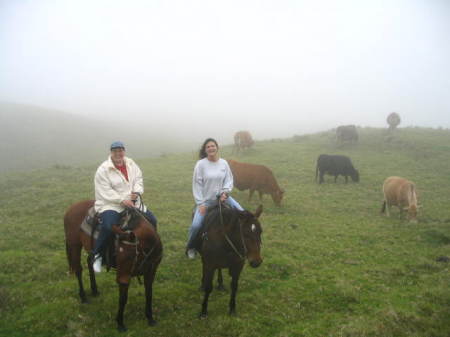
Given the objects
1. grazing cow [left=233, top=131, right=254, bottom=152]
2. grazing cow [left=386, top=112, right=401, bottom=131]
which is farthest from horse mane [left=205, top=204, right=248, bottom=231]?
grazing cow [left=386, top=112, right=401, bottom=131]

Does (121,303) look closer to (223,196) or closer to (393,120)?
(223,196)

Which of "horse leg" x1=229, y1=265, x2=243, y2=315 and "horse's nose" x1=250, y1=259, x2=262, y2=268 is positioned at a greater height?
"horse's nose" x1=250, y1=259, x2=262, y2=268

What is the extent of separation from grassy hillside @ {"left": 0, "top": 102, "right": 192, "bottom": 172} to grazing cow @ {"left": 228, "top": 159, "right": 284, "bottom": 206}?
1139 inches

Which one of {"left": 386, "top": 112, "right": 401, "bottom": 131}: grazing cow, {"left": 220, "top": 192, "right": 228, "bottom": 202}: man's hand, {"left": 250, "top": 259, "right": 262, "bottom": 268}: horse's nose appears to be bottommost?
{"left": 250, "top": 259, "right": 262, "bottom": 268}: horse's nose

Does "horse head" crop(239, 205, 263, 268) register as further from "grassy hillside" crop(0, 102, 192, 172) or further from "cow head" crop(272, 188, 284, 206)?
"grassy hillside" crop(0, 102, 192, 172)

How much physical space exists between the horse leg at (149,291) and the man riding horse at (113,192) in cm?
92

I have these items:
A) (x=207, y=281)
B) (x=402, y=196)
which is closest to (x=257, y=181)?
(x=402, y=196)

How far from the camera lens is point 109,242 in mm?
5797

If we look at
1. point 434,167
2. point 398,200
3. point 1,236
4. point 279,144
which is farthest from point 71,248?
point 279,144

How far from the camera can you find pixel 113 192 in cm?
602

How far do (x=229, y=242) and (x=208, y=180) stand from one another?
1.71 meters

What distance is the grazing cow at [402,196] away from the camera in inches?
528

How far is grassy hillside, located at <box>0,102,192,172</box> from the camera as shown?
39.7m

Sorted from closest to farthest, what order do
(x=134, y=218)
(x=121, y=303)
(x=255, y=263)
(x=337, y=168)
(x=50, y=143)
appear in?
(x=255, y=263) < (x=121, y=303) < (x=134, y=218) < (x=337, y=168) < (x=50, y=143)
